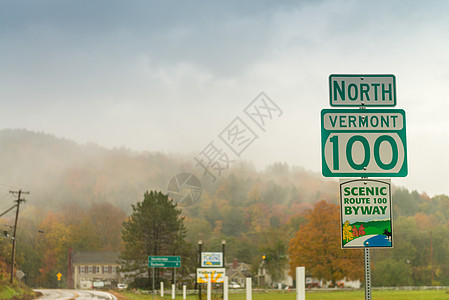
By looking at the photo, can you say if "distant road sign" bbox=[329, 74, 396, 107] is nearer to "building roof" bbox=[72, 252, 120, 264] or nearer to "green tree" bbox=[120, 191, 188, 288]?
"green tree" bbox=[120, 191, 188, 288]

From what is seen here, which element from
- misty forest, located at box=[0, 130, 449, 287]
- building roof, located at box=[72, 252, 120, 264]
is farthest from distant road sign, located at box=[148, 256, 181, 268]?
building roof, located at box=[72, 252, 120, 264]

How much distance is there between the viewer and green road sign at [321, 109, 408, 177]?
5.98 meters

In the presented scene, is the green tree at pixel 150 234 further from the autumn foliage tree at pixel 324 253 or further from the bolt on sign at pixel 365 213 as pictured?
the bolt on sign at pixel 365 213

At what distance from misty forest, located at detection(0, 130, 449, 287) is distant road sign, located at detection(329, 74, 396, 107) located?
52437 millimetres

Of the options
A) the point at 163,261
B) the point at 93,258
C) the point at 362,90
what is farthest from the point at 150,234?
the point at 362,90

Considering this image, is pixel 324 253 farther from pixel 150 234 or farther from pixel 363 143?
pixel 363 143

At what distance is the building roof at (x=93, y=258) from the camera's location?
332ft

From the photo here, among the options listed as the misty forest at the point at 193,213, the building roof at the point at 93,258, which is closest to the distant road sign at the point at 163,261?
the misty forest at the point at 193,213

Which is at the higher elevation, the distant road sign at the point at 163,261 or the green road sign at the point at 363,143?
the green road sign at the point at 363,143

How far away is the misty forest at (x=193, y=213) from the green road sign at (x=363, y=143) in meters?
52.4

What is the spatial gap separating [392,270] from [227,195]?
61369mm

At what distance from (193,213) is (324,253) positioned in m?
62.1

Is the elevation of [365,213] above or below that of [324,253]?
above

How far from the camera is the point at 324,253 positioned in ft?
207
